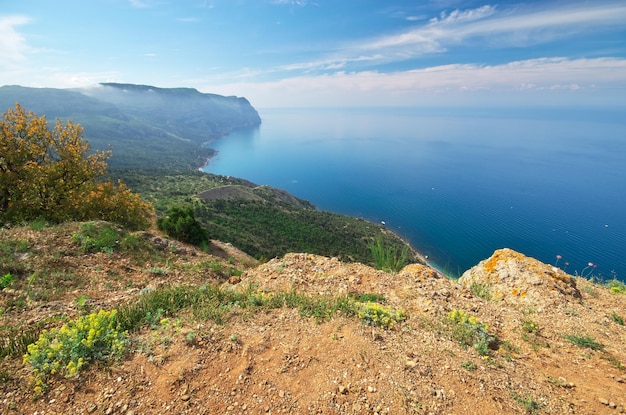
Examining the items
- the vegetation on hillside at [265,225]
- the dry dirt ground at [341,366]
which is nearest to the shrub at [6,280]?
the dry dirt ground at [341,366]

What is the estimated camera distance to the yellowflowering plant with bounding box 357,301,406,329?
7.19 metres

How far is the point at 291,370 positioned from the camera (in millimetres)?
5586

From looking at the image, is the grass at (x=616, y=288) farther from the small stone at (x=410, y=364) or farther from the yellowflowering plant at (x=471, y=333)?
the small stone at (x=410, y=364)

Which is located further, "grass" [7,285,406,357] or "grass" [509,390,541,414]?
"grass" [7,285,406,357]

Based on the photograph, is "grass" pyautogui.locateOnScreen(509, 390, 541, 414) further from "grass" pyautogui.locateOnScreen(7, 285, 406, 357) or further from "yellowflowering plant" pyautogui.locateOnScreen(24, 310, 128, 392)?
"yellowflowering plant" pyautogui.locateOnScreen(24, 310, 128, 392)

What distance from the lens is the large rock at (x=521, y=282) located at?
995 cm

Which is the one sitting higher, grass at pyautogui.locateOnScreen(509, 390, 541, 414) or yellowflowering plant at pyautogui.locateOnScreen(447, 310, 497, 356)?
grass at pyautogui.locateOnScreen(509, 390, 541, 414)

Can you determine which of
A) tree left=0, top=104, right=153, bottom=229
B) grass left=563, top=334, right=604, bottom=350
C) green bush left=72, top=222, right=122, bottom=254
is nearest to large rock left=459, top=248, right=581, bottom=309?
grass left=563, top=334, right=604, bottom=350

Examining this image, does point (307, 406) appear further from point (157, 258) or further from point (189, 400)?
point (157, 258)

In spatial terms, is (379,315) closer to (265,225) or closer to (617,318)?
(617,318)

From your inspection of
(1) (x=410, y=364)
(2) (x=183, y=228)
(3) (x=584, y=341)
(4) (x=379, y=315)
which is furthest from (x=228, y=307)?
(2) (x=183, y=228)

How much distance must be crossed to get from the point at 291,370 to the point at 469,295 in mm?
6812

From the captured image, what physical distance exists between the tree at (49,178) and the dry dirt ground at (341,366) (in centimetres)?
999

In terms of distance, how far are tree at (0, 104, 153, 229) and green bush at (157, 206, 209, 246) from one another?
2728 mm
